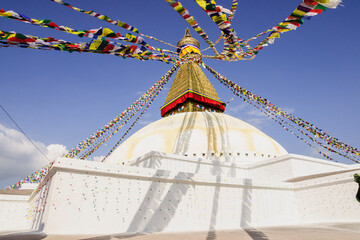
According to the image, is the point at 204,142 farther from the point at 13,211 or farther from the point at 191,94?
the point at 13,211

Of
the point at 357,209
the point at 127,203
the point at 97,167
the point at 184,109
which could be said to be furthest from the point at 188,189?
the point at 184,109

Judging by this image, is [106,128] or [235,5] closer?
[235,5]

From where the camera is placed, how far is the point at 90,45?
4383 mm

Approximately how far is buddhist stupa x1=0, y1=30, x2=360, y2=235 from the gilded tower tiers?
3639 millimetres

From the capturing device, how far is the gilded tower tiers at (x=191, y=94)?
54.1ft

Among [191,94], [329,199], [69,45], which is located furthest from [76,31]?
[191,94]

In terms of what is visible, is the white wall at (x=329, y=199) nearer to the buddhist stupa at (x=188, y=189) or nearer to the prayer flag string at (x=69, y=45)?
the buddhist stupa at (x=188, y=189)

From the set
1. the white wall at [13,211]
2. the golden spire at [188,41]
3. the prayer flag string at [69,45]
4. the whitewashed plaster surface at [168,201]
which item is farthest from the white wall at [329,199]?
the golden spire at [188,41]

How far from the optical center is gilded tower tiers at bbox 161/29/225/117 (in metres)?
16.5

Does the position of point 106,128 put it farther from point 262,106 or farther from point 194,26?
point 262,106

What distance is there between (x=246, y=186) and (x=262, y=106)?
6.01m

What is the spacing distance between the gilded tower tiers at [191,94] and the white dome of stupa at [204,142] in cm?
458

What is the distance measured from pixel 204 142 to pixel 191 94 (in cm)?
652

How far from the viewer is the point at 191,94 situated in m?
16.4
